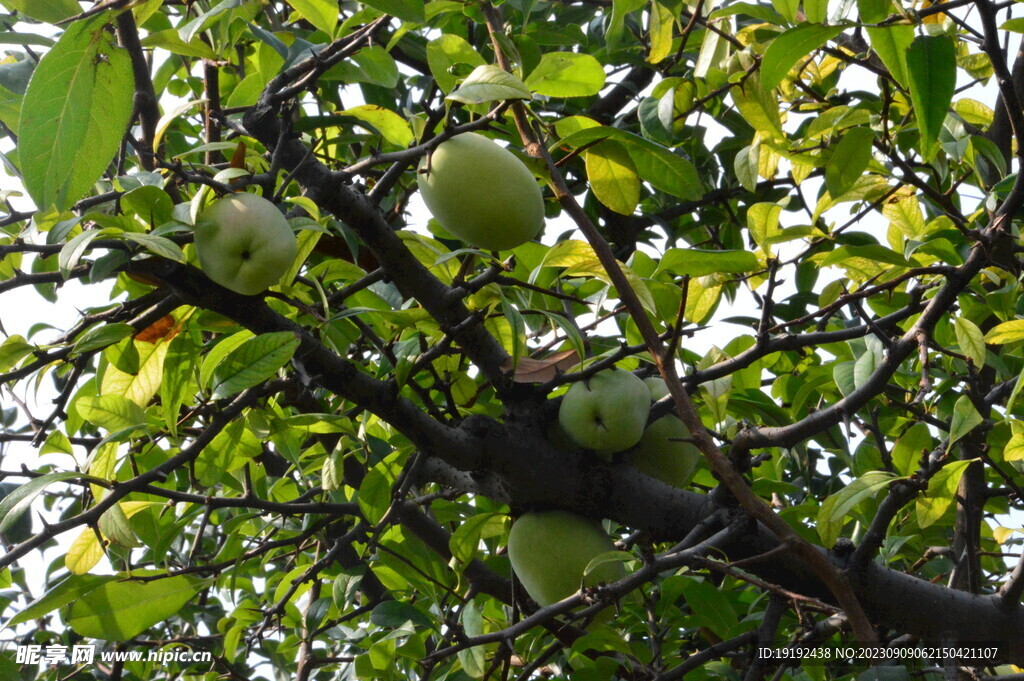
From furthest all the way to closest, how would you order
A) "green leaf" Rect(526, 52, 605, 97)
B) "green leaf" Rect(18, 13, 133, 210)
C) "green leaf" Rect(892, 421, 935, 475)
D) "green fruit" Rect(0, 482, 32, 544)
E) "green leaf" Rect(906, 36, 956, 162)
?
"green leaf" Rect(892, 421, 935, 475) → "green fruit" Rect(0, 482, 32, 544) → "green leaf" Rect(526, 52, 605, 97) → "green leaf" Rect(906, 36, 956, 162) → "green leaf" Rect(18, 13, 133, 210)

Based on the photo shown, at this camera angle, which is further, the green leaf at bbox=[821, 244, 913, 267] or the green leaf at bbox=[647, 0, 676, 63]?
the green leaf at bbox=[647, 0, 676, 63]

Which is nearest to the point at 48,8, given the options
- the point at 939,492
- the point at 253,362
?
the point at 253,362

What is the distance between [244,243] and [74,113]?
0.20 meters

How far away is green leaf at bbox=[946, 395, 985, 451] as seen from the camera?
3.74 ft

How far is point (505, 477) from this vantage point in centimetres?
126

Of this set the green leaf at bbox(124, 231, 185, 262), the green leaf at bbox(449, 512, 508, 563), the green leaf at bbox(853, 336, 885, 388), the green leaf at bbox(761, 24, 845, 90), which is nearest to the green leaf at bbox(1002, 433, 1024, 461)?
the green leaf at bbox(853, 336, 885, 388)

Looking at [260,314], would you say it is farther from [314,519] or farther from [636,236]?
[636,236]

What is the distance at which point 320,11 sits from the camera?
1.07 meters

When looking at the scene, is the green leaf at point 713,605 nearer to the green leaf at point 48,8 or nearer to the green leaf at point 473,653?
the green leaf at point 473,653

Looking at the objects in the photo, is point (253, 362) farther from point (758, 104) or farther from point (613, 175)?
point (758, 104)

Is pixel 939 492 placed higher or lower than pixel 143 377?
lower

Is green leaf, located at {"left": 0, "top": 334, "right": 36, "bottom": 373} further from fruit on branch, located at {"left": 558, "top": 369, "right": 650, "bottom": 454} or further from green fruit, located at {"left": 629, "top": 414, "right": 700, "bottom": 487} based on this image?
green fruit, located at {"left": 629, "top": 414, "right": 700, "bottom": 487}

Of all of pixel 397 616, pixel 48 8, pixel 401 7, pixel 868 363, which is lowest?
pixel 397 616

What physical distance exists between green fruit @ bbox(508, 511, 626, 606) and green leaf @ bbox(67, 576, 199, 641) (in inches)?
19.2
